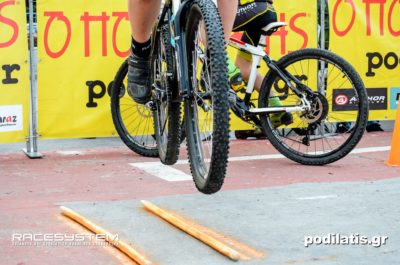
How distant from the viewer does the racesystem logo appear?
25.5ft

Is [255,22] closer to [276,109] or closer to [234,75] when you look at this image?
[234,75]

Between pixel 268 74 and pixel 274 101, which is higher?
pixel 268 74

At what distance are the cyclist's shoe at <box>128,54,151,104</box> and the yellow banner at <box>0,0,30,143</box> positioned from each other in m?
3.00

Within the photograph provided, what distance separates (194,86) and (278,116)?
9.85 feet

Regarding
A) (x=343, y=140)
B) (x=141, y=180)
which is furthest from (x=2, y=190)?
(x=343, y=140)

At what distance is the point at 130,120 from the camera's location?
806 centimetres

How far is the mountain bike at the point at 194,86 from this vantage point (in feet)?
12.8

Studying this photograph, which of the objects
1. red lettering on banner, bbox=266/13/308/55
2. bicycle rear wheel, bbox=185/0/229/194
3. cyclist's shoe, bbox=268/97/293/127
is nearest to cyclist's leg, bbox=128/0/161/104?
bicycle rear wheel, bbox=185/0/229/194

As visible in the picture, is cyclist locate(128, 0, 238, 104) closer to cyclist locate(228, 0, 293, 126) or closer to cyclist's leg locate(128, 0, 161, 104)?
cyclist's leg locate(128, 0, 161, 104)

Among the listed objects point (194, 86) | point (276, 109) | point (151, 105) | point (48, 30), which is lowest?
point (276, 109)

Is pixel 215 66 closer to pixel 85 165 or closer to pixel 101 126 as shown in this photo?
pixel 85 165

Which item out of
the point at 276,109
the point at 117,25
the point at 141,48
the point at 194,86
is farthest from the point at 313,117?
the point at 194,86

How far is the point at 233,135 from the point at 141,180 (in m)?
3.46

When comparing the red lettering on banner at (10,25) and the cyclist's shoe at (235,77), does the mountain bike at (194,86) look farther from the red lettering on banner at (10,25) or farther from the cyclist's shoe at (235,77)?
the red lettering on banner at (10,25)
